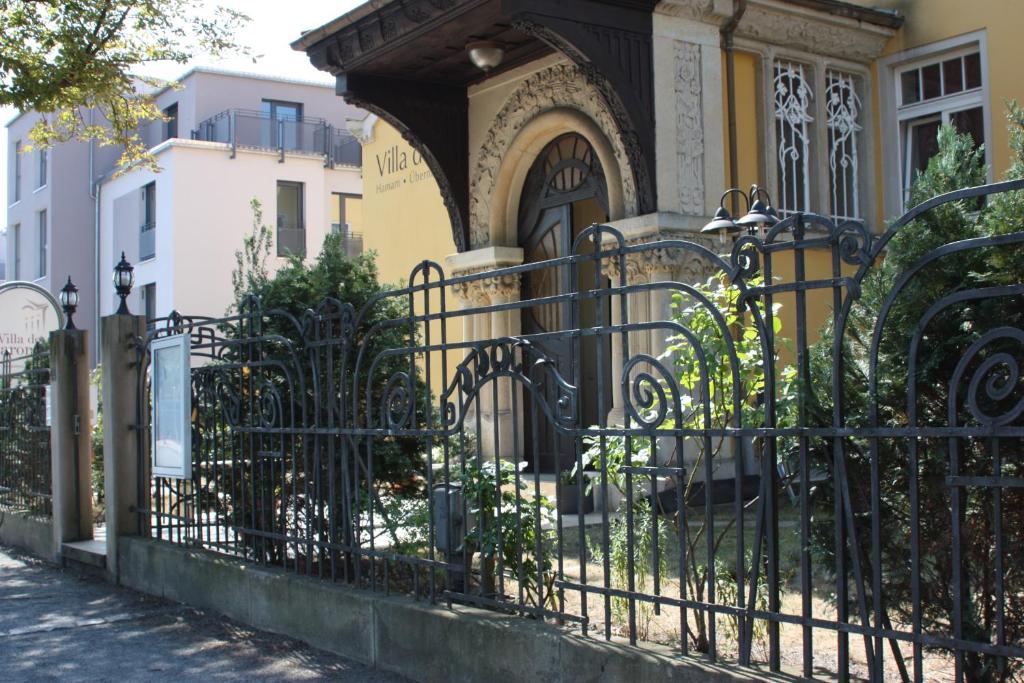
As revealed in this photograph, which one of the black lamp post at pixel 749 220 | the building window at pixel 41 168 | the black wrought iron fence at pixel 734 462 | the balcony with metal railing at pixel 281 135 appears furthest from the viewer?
the building window at pixel 41 168

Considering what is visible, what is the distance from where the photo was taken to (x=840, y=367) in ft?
13.3

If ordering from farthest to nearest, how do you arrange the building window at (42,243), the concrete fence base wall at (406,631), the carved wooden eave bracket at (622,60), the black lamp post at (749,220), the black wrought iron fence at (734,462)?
1. the building window at (42,243)
2. the carved wooden eave bracket at (622,60)
3. the black lamp post at (749,220)
4. the concrete fence base wall at (406,631)
5. the black wrought iron fence at (734,462)

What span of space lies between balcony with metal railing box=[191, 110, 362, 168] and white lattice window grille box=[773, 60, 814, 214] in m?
25.9

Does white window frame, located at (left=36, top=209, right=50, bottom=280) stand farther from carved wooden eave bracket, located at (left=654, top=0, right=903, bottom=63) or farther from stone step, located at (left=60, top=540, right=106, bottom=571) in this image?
carved wooden eave bracket, located at (left=654, top=0, right=903, bottom=63)

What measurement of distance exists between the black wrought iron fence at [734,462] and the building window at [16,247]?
37994 mm

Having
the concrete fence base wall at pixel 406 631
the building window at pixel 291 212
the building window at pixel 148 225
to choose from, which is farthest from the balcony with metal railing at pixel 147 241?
the concrete fence base wall at pixel 406 631

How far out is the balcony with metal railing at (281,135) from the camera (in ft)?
115

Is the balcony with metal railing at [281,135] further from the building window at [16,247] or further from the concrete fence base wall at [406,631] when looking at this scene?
the concrete fence base wall at [406,631]

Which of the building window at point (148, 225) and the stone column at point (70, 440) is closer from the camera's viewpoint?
the stone column at point (70, 440)

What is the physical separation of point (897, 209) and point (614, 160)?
3150mm

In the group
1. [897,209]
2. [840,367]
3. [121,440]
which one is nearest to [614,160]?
[897,209]

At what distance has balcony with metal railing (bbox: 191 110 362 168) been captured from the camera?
35.0 meters

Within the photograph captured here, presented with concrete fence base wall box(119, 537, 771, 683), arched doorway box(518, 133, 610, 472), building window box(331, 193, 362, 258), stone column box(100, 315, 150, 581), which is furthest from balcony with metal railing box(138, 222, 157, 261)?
concrete fence base wall box(119, 537, 771, 683)

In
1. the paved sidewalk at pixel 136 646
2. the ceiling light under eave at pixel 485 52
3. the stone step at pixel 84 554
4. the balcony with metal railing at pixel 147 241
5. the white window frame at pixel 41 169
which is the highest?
the white window frame at pixel 41 169
